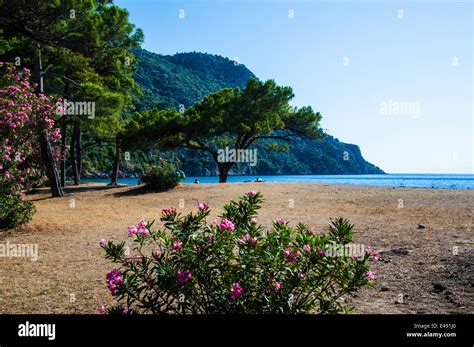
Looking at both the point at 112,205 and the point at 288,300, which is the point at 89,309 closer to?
the point at 288,300

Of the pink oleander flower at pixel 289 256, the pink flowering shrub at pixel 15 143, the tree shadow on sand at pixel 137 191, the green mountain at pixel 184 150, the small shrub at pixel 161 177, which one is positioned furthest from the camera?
the green mountain at pixel 184 150

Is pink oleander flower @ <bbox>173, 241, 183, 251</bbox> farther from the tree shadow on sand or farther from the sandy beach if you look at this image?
the tree shadow on sand

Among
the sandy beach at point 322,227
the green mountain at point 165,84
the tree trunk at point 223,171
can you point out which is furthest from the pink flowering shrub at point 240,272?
the green mountain at point 165,84

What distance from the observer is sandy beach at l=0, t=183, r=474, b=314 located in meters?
4.84

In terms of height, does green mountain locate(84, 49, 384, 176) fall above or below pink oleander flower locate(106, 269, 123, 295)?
above

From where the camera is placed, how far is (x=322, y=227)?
9.73m

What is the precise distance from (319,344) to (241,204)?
167 centimetres

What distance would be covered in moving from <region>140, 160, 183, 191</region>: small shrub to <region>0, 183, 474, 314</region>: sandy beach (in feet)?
17.1

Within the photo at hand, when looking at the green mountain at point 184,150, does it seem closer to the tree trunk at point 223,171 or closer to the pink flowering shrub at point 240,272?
the tree trunk at point 223,171

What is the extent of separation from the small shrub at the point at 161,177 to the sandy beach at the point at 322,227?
521cm

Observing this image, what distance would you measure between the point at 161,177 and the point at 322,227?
1427 cm

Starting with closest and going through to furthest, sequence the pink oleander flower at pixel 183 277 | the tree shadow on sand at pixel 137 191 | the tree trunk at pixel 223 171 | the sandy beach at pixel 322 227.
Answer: the pink oleander flower at pixel 183 277 < the sandy beach at pixel 322 227 < the tree shadow on sand at pixel 137 191 < the tree trunk at pixel 223 171

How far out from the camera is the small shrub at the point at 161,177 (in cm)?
2186

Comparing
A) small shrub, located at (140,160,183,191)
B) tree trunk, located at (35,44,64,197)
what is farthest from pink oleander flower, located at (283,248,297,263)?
small shrub, located at (140,160,183,191)
